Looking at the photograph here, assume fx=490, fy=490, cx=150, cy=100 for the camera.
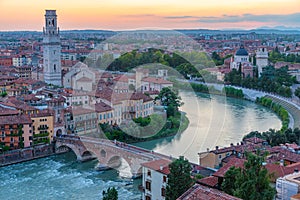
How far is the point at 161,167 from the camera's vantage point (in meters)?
6.08

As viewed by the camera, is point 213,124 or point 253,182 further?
point 213,124

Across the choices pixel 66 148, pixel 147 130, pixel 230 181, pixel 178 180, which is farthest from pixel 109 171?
pixel 230 181

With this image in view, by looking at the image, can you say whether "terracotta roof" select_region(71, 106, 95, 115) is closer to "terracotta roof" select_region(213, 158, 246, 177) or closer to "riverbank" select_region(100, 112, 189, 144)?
"riverbank" select_region(100, 112, 189, 144)

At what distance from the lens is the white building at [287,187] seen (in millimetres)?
4332

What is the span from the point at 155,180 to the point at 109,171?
218 centimetres

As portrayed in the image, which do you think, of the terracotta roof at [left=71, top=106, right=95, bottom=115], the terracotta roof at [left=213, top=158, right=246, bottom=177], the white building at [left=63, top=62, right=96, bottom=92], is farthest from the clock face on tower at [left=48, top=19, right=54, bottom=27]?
the terracotta roof at [left=213, top=158, right=246, bottom=177]

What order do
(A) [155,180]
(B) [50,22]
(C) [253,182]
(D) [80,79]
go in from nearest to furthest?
(C) [253,182] < (A) [155,180] < (D) [80,79] < (B) [50,22]

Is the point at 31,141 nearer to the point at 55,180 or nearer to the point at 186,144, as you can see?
the point at 55,180

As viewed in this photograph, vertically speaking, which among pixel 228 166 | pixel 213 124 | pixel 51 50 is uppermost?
pixel 51 50

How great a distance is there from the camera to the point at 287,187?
4.40 m

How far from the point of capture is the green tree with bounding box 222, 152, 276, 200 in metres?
4.07

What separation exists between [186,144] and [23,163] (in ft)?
10.3

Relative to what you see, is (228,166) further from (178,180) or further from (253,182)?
(253,182)

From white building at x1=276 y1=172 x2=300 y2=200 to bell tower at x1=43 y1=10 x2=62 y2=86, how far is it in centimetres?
1223
